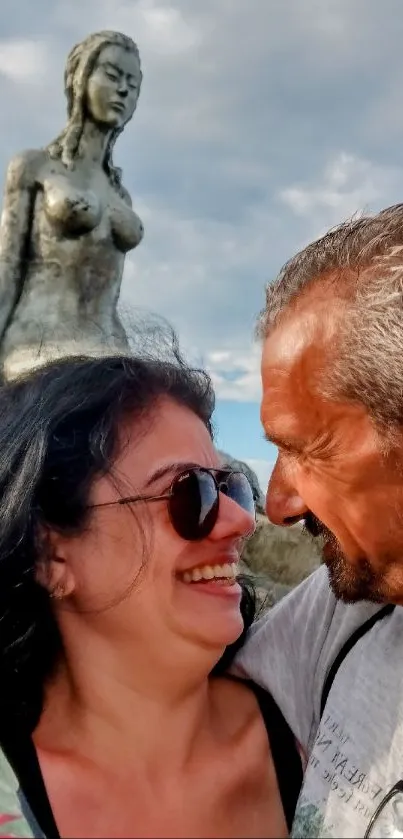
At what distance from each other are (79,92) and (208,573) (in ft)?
16.8

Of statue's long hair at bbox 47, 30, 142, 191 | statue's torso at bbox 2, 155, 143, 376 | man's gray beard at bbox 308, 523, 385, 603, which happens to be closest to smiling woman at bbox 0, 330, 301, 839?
man's gray beard at bbox 308, 523, 385, 603

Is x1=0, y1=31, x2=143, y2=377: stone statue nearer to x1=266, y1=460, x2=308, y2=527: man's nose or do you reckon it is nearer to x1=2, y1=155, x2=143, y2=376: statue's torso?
x1=2, y1=155, x2=143, y2=376: statue's torso

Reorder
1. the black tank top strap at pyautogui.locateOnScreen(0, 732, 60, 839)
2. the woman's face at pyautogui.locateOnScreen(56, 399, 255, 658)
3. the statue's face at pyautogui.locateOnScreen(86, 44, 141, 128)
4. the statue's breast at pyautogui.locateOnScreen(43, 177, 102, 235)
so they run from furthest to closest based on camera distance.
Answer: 1. the statue's face at pyautogui.locateOnScreen(86, 44, 141, 128)
2. the statue's breast at pyautogui.locateOnScreen(43, 177, 102, 235)
3. the woman's face at pyautogui.locateOnScreen(56, 399, 255, 658)
4. the black tank top strap at pyautogui.locateOnScreen(0, 732, 60, 839)

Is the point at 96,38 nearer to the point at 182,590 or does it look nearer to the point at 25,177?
the point at 25,177

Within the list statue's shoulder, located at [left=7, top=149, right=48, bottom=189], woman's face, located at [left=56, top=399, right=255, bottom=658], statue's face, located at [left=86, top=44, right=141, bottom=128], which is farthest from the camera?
statue's face, located at [left=86, top=44, right=141, bottom=128]

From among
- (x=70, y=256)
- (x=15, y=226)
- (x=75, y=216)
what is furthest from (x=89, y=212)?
(x=15, y=226)

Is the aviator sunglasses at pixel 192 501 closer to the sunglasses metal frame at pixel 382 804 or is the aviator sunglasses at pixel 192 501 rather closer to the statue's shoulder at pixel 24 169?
the sunglasses metal frame at pixel 382 804

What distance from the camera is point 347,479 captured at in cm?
99

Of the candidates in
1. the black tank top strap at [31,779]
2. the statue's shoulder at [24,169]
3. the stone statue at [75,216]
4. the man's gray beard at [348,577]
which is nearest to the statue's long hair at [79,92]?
the stone statue at [75,216]

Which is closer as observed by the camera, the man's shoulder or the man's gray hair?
the man's gray hair

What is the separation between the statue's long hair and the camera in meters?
5.39

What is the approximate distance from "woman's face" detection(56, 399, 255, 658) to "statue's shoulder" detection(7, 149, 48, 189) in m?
4.62

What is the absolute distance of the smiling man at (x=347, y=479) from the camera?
92 cm

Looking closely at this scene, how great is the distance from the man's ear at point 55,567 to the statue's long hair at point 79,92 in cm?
471
